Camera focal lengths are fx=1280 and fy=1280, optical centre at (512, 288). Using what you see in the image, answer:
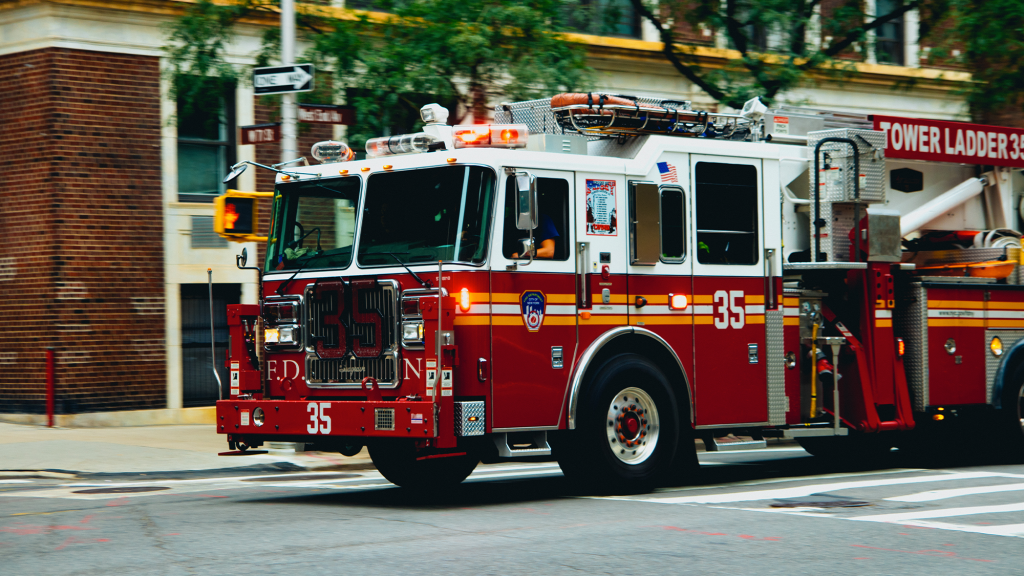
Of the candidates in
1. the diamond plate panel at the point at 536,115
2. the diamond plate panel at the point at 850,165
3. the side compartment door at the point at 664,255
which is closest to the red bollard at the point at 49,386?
the diamond plate panel at the point at 536,115

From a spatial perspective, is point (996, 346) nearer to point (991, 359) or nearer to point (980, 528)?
point (991, 359)

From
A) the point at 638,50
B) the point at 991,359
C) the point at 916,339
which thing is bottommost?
the point at 991,359

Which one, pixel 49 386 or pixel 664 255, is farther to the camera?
pixel 49 386

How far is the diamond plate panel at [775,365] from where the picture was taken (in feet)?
36.9

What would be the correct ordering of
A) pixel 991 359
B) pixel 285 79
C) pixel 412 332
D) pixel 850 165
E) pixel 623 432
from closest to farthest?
1. pixel 412 332
2. pixel 623 432
3. pixel 850 165
4. pixel 991 359
5. pixel 285 79

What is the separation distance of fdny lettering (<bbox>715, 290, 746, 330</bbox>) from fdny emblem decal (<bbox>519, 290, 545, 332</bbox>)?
1876 mm

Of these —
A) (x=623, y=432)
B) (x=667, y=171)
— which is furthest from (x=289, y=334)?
(x=667, y=171)

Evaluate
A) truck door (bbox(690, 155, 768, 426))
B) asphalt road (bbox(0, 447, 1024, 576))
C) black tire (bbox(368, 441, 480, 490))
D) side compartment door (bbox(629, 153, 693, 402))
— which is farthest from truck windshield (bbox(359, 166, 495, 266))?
truck door (bbox(690, 155, 768, 426))

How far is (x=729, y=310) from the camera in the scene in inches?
432

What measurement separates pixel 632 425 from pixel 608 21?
1103 centimetres

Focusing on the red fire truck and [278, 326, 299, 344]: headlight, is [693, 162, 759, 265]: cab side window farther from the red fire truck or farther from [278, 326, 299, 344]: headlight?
[278, 326, 299, 344]: headlight

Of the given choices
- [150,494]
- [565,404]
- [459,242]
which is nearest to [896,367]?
[565,404]

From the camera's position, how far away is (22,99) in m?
18.5

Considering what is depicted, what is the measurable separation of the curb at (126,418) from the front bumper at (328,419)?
28.3ft
